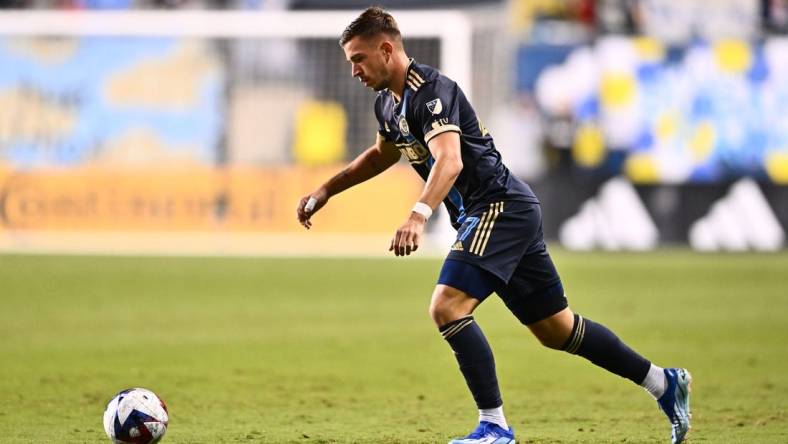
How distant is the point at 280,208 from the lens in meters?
22.3

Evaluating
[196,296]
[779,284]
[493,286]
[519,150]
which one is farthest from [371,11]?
[519,150]

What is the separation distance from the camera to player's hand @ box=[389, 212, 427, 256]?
6227mm

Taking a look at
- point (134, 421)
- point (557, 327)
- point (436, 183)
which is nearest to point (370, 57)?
point (436, 183)

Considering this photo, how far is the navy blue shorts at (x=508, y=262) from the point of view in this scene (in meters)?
6.60

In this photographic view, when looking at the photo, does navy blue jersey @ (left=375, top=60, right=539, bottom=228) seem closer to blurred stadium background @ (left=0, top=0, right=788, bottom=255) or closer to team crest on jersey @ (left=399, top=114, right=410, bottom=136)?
team crest on jersey @ (left=399, top=114, right=410, bottom=136)

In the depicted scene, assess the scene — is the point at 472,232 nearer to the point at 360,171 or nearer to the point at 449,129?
the point at 449,129

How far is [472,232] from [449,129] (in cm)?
54

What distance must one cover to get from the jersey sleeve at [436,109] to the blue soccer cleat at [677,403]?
5.81ft

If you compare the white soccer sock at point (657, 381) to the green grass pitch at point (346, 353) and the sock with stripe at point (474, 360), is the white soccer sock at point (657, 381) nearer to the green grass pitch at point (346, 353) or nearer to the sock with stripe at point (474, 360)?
the green grass pitch at point (346, 353)

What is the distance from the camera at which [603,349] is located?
277 inches

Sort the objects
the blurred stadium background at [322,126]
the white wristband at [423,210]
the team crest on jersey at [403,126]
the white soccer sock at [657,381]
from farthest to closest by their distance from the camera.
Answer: the blurred stadium background at [322,126], the white soccer sock at [657,381], the team crest on jersey at [403,126], the white wristband at [423,210]

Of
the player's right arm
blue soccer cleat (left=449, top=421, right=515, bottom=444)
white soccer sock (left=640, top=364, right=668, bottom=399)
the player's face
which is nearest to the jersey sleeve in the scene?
the player's face

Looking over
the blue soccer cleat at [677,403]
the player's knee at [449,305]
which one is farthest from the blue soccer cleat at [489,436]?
the blue soccer cleat at [677,403]

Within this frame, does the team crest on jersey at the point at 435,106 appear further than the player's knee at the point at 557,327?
→ No
